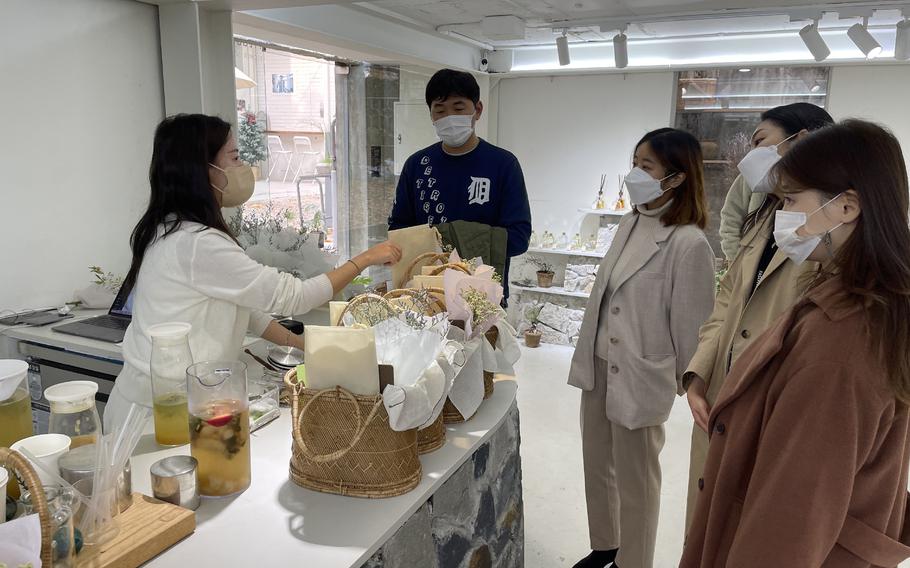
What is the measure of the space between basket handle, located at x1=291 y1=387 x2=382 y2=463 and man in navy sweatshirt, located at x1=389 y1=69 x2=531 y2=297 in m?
1.32

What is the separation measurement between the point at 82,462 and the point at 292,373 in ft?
1.36

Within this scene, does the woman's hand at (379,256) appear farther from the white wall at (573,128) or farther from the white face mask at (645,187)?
the white wall at (573,128)

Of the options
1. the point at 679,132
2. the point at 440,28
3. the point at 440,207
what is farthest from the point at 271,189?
the point at 679,132

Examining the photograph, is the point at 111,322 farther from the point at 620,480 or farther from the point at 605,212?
the point at 605,212

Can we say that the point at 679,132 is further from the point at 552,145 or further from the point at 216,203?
the point at 552,145

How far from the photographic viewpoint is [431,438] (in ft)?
4.75

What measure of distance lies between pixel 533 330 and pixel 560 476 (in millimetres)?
2570

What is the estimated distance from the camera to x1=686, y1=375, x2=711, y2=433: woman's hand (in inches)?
67.1

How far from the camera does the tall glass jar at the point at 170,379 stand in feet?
4.48

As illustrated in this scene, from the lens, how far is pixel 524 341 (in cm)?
572

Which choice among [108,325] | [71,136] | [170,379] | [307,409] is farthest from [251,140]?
[307,409]

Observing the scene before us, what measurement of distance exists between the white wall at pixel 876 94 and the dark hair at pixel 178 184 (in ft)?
15.6

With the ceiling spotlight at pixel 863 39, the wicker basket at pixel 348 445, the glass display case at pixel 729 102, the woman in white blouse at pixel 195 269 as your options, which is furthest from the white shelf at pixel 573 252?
the wicker basket at pixel 348 445

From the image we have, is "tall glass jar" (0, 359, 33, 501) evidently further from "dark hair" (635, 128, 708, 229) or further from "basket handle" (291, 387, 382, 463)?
"dark hair" (635, 128, 708, 229)
